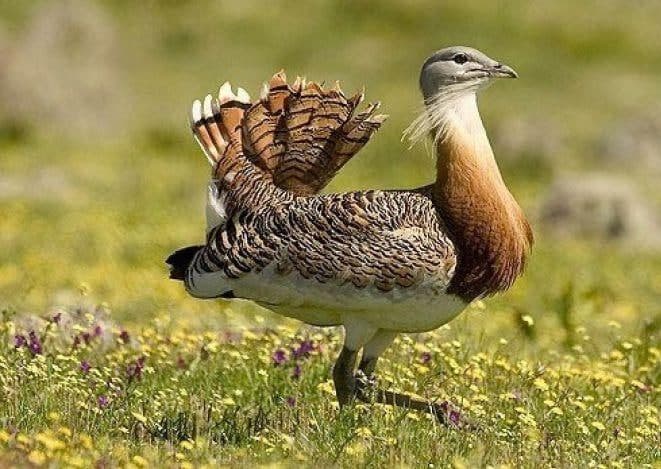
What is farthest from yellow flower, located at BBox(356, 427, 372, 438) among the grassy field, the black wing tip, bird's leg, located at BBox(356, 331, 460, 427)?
the black wing tip

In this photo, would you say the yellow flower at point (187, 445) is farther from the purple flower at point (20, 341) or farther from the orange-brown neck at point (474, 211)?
the purple flower at point (20, 341)

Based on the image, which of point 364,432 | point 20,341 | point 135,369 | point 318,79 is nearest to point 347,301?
point 364,432

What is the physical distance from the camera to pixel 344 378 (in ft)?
20.2

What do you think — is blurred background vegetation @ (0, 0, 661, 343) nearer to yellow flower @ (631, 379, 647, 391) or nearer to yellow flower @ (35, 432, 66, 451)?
yellow flower @ (631, 379, 647, 391)

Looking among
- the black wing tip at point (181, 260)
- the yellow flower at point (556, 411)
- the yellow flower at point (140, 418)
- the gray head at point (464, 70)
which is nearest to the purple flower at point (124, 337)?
the black wing tip at point (181, 260)

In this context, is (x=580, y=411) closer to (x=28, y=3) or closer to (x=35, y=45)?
(x=35, y=45)

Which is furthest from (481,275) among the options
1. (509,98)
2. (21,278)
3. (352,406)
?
(509,98)

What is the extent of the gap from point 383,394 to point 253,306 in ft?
11.6

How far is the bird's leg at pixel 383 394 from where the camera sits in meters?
5.84

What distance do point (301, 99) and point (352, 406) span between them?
136cm

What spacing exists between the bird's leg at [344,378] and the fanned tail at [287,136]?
782mm

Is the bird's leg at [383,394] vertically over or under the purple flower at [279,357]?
under

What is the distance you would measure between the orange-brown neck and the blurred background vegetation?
0.26 meters

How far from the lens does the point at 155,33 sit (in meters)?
26.4
